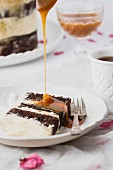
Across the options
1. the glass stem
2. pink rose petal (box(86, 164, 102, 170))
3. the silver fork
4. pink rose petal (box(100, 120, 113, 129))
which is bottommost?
the glass stem

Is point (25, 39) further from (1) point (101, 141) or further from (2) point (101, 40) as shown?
(1) point (101, 141)

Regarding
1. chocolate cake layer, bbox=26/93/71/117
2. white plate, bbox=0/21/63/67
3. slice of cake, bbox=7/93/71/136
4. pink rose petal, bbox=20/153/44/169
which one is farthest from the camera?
white plate, bbox=0/21/63/67

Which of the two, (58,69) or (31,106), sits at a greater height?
(31,106)

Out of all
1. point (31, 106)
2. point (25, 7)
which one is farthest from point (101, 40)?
point (31, 106)

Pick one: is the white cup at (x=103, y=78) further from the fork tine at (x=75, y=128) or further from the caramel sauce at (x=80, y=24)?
the caramel sauce at (x=80, y=24)

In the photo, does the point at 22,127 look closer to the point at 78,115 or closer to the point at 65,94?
the point at 78,115

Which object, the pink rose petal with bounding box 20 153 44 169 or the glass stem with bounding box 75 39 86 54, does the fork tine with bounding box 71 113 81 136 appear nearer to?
the pink rose petal with bounding box 20 153 44 169

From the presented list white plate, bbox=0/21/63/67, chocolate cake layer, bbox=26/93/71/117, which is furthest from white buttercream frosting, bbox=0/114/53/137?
white plate, bbox=0/21/63/67
